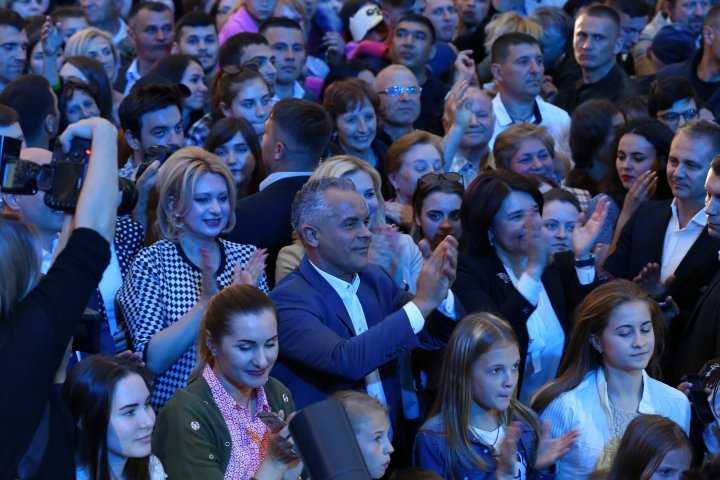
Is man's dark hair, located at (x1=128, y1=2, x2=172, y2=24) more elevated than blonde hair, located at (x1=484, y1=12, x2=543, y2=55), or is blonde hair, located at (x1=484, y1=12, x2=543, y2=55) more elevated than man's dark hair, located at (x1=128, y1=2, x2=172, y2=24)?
blonde hair, located at (x1=484, y1=12, x2=543, y2=55)

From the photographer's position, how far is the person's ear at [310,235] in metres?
4.57

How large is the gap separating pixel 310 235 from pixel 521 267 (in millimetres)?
1083

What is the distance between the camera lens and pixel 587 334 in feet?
15.6

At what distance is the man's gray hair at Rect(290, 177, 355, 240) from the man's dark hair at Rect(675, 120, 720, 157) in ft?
6.04

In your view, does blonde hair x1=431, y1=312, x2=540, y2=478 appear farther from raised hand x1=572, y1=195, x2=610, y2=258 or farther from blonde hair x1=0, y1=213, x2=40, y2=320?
blonde hair x1=0, y1=213, x2=40, y2=320

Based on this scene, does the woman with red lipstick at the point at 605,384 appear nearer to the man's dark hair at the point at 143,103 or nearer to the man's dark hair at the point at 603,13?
the man's dark hair at the point at 143,103

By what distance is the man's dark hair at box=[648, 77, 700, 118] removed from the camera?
22.4 ft

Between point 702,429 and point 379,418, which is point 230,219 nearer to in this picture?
point 379,418

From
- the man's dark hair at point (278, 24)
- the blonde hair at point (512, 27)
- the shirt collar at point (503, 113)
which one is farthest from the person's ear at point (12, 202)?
the blonde hair at point (512, 27)

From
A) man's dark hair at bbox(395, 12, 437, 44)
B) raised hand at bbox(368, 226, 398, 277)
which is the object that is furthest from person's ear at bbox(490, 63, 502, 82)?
raised hand at bbox(368, 226, 398, 277)

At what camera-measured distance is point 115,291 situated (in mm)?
4781

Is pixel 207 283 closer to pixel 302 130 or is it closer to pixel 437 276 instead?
pixel 437 276

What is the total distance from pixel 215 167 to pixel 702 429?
2.08m

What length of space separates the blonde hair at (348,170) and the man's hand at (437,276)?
0.86 m
